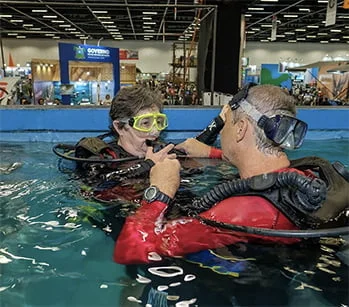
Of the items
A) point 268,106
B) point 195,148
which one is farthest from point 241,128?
point 195,148

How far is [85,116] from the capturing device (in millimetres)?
4660

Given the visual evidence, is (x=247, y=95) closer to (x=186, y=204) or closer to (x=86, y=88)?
(x=186, y=204)

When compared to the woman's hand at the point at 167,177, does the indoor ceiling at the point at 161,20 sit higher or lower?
higher

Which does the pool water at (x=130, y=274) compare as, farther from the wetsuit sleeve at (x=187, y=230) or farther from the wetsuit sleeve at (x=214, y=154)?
the wetsuit sleeve at (x=214, y=154)

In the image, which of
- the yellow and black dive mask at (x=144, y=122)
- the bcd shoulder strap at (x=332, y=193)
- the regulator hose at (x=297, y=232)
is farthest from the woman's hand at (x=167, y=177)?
the yellow and black dive mask at (x=144, y=122)

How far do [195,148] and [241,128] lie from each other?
145cm

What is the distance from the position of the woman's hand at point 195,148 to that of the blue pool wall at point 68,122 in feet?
5.48

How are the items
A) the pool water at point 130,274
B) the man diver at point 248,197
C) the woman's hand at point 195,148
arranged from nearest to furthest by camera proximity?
the pool water at point 130,274
the man diver at point 248,197
the woman's hand at point 195,148

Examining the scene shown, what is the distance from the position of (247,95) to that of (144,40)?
3126 cm

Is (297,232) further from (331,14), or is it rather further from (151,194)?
(331,14)

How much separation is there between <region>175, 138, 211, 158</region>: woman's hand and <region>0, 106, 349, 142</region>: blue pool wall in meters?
1.67

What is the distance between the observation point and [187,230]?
1.68 metres

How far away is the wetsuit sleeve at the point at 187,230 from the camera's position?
154 cm

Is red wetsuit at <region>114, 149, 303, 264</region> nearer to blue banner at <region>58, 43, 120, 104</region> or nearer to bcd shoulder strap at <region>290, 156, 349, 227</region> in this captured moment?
bcd shoulder strap at <region>290, 156, 349, 227</region>
